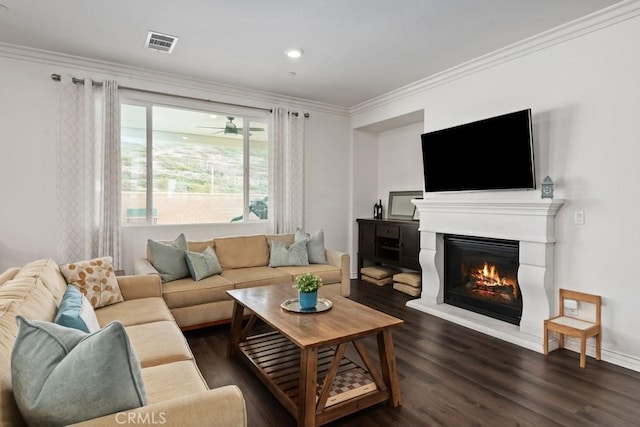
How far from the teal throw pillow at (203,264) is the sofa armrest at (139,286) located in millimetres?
469

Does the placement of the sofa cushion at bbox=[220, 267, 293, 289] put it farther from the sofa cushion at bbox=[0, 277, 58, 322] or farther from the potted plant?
the sofa cushion at bbox=[0, 277, 58, 322]

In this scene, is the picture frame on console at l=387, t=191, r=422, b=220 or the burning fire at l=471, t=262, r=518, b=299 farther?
the picture frame on console at l=387, t=191, r=422, b=220

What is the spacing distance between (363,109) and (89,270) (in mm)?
4173

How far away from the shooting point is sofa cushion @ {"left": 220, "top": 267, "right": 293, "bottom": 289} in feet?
11.9

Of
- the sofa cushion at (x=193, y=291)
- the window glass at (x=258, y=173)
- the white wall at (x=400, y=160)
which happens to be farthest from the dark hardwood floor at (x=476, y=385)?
the white wall at (x=400, y=160)

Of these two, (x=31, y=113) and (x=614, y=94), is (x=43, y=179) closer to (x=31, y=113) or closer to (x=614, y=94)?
(x=31, y=113)

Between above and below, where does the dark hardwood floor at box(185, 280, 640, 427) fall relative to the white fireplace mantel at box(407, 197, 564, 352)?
below

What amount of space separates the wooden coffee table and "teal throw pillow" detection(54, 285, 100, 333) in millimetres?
969

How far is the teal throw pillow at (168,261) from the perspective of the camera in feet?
11.5

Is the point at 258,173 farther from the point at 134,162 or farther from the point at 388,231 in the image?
the point at 388,231

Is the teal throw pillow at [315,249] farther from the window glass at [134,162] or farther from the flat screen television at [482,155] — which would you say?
the window glass at [134,162]

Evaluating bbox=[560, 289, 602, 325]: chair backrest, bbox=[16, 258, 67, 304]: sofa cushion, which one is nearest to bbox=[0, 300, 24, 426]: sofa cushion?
bbox=[16, 258, 67, 304]: sofa cushion

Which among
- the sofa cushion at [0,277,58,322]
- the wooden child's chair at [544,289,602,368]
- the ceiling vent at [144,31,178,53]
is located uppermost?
the ceiling vent at [144,31,178,53]

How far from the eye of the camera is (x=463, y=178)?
12.6ft
